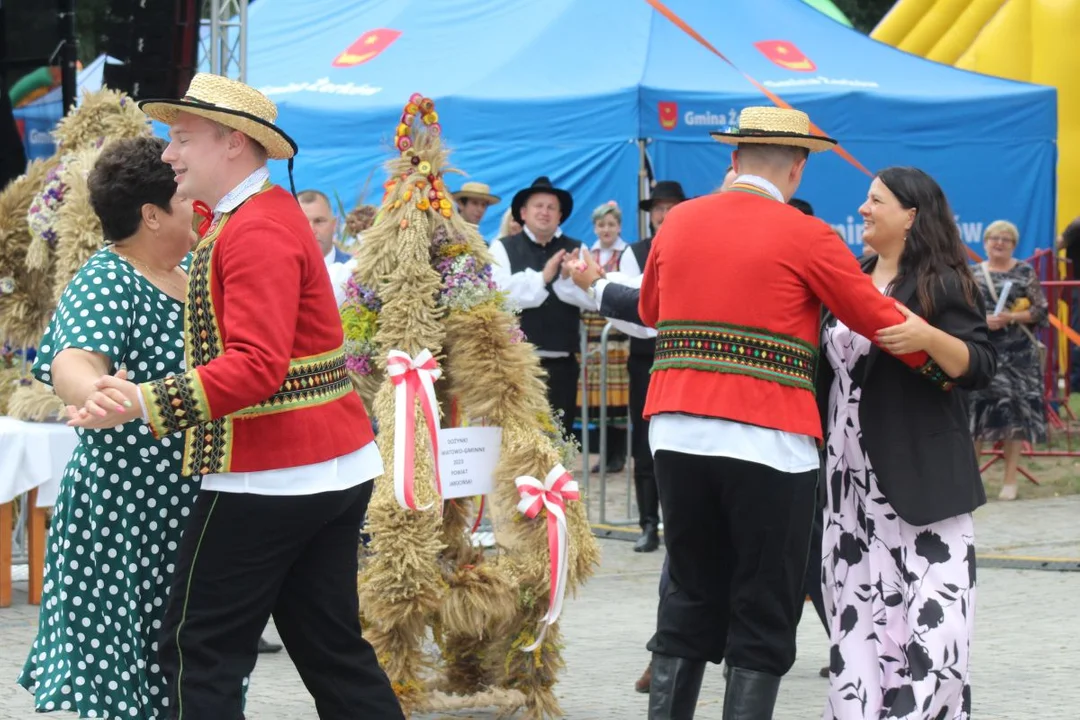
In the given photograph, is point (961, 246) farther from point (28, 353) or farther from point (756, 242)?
point (28, 353)

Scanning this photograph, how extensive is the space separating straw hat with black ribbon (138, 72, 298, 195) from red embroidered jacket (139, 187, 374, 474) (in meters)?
0.14

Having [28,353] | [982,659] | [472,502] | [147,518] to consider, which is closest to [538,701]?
[472,502]

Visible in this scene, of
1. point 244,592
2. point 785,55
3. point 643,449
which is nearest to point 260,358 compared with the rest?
point 244,592

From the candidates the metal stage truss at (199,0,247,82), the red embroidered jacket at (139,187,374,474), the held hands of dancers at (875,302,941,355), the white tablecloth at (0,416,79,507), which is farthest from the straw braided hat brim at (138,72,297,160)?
the metal stage truss at (199,0,247,82)

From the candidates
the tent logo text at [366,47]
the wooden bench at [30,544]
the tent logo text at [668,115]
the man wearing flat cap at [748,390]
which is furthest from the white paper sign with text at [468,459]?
the tent logo text at [366,47]

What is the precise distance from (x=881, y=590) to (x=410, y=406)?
1627 mm

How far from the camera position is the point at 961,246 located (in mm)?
5059

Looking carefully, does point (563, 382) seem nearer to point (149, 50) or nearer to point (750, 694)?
point (149, 50)

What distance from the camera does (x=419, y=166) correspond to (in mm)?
5660

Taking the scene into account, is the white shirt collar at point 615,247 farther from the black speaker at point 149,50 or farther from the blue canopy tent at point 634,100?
the black speaker at point 149,50

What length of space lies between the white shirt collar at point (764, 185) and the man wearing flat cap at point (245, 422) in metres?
1.34

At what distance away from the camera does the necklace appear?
4496 mm

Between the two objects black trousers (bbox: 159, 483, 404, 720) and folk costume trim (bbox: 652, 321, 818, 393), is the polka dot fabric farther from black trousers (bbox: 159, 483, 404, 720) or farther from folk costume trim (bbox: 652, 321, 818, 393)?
folk costume trim (bbox: 652, 321, 818, 393)

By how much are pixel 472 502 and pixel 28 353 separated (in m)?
4.05
